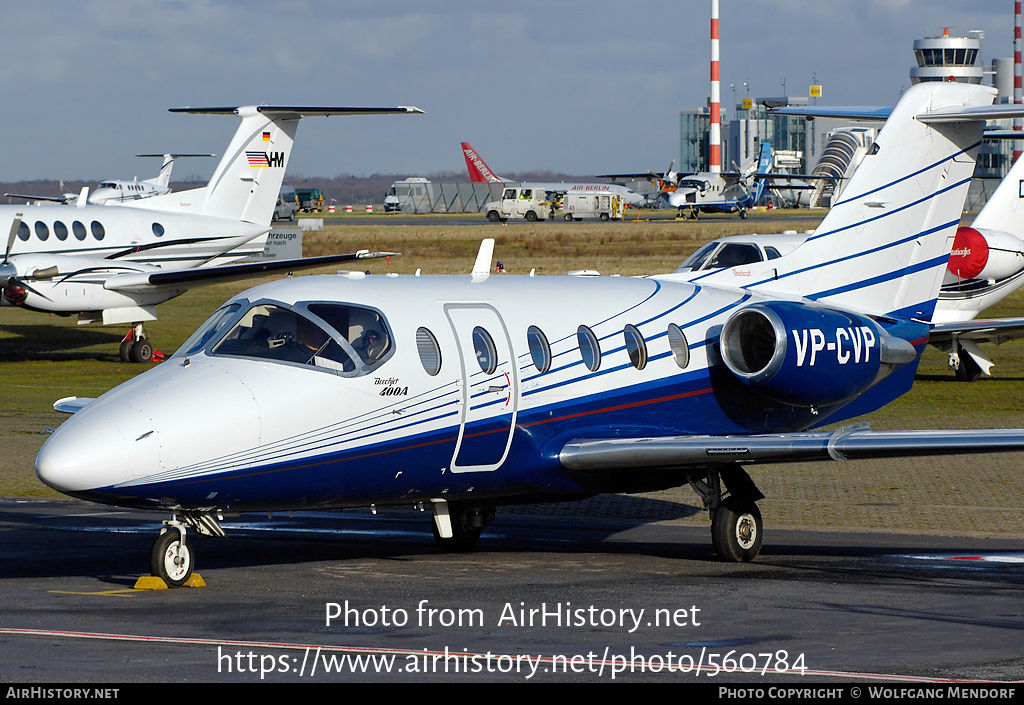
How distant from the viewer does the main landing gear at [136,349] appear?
110 ft

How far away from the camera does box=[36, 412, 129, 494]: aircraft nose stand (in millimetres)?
9805

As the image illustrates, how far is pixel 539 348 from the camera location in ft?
41.2

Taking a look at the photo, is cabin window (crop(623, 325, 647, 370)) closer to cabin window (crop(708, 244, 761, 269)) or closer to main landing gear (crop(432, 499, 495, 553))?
main landing gear (crop(432, 499, 495, 553))

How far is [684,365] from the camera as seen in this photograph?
13.5 meters

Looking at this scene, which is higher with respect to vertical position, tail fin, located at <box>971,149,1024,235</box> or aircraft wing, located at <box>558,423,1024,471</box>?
tail fin, located at <box>971,149,1024,235</box>

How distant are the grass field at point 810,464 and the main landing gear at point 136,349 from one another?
0.35m

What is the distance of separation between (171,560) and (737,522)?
524 cm

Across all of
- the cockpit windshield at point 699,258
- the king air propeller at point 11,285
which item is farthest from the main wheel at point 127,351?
the cockpit windshield at point 699,258

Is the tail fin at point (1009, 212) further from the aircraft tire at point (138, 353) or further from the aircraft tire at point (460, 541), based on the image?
the aircraft tire at point (138, 353)

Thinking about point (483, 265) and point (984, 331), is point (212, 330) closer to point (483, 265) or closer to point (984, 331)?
point (483, 265)

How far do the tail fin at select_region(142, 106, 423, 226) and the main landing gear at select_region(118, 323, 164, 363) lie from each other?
418 centimetres

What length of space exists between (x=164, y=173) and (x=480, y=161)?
33.8 meters

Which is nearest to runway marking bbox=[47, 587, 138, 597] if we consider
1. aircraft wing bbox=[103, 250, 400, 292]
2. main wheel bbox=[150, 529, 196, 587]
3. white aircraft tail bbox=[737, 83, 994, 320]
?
main wheel bbox=[150, 529, 196, 587]

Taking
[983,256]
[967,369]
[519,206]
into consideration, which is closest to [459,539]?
[983,256]
